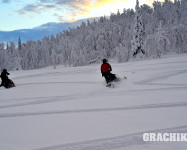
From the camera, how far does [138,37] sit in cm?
2973

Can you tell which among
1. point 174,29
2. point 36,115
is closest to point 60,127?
point 36,115

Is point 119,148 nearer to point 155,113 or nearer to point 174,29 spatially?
point 155,113

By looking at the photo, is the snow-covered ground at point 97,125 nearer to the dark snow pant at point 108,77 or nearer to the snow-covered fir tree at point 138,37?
the dark snow pant at point 108,77

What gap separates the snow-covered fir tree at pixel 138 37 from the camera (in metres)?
28.9

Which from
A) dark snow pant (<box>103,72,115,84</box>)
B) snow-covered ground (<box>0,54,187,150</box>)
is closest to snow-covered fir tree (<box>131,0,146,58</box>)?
dark snow pant (<box>103,72,115,84</box>)

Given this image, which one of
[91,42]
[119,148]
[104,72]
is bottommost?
[119,148]

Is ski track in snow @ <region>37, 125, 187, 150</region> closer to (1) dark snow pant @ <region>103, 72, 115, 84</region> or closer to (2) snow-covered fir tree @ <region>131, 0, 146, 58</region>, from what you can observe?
(1) dark snow pant @ <region>103, 72, 115, 84</region>

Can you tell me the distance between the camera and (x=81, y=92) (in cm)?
927

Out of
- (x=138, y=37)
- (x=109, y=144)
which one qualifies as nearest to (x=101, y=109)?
(x=109, y=144)

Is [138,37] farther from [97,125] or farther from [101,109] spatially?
[97,125]

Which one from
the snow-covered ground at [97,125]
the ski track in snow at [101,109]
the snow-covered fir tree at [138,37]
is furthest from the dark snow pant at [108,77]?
the snow-covered fir tree at [138,37]

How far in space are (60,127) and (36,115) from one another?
1.63 meters

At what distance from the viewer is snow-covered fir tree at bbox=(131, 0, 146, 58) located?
28.9m

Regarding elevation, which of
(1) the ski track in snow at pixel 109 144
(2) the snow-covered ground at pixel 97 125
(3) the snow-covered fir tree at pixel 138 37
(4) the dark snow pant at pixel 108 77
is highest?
(3) the snow-covered fir tree at pixel 138 37
